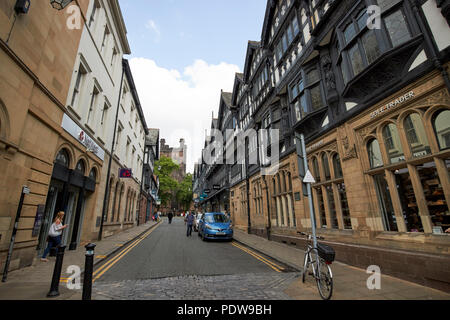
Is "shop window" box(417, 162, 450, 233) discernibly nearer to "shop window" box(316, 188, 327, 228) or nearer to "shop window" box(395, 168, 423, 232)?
"shop window" box(395, 168, 423, 232)

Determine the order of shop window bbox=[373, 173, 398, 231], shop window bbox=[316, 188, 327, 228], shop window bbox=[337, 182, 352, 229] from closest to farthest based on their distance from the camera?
shop window bbox=[373, 173, 398, 231]
shop window bbox=[337, 182, 352, 229]
shop window bbox=[316, 188, 327, 228]

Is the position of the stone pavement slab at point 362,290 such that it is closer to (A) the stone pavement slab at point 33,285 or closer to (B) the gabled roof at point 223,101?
(A) the stone pavement slab at point 33,285

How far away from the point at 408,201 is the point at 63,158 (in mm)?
12358

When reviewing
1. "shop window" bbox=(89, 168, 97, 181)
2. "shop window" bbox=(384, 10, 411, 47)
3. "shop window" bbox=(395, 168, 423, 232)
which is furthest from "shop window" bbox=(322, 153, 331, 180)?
"shop window" bbox=(89, 168, 97, 181)

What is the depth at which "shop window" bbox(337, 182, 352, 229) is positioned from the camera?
7.76 m

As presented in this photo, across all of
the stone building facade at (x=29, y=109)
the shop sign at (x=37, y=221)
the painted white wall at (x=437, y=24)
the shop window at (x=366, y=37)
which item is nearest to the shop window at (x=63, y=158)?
the stone building facade at (x=29, y=109)

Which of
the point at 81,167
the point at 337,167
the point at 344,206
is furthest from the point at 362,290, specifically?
the point at 81,167

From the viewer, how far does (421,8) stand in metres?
5.31

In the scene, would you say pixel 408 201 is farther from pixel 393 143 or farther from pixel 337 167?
pixel 337 167

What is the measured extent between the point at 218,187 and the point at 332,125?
22.6 metres

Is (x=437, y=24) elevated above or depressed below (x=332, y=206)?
above

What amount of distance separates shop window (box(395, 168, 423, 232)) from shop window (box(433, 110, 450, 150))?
1.11 meters

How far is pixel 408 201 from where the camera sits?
18.6ft
